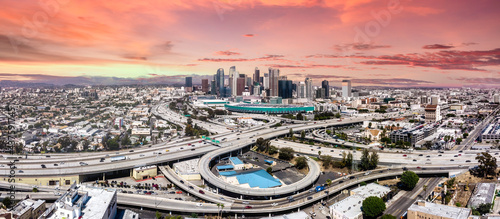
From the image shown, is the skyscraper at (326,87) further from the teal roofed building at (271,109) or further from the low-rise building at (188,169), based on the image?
the low-rise building at (188,169)

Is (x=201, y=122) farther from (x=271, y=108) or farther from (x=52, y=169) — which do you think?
(x=52, y=169)

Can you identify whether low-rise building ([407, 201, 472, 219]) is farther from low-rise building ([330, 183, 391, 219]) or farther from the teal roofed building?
the teal roofed building

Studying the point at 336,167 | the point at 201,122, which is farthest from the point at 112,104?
the point at 336,167

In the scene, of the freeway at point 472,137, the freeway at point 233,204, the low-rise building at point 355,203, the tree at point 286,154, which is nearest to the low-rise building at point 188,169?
the freeway at point 233,204

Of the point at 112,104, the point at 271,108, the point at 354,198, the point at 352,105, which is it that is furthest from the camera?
the point at 352,105

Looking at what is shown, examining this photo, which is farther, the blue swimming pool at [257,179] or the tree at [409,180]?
the blue swimming pool at [257,179]

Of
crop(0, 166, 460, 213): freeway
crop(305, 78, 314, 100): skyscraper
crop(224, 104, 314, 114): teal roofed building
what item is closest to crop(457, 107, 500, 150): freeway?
crop(0, 166, 460, 213): freeway
